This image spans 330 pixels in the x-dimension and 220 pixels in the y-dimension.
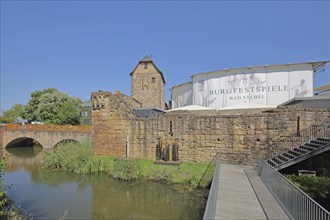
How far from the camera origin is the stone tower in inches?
1390

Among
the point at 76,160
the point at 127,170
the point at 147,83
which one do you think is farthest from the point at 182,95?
the point at 127,170

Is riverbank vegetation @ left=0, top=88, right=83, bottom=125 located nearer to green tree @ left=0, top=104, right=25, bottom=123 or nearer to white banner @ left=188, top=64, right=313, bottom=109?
green tree @ left=0, top=104, right=25, bottom=123

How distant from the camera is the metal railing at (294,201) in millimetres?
3680

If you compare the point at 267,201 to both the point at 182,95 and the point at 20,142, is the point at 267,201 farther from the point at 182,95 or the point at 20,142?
the point at 20,142

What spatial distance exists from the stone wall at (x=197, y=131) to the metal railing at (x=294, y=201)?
537 centimetres

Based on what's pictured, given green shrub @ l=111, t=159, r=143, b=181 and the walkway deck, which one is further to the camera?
green shrub @ l=111, t=159, r=143, b=181

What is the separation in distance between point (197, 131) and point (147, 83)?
23.6 metres

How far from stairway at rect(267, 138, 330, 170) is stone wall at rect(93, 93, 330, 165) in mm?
1167

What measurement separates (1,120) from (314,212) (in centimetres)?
5083

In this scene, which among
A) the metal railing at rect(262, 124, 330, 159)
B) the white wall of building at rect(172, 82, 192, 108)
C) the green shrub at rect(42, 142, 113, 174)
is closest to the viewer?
the metal railing at rect(262, 124, 330, 159)

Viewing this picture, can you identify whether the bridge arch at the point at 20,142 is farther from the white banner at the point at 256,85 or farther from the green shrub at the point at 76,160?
the white banner at the point at 256,85

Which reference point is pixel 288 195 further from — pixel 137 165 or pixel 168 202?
pixel 137 165

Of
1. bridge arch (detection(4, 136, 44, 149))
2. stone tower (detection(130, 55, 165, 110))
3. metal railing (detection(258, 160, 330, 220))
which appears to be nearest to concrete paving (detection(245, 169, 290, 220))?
metal railing (detection(258, 160, 330, 220))

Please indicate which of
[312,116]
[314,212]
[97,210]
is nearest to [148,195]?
[97,210]
